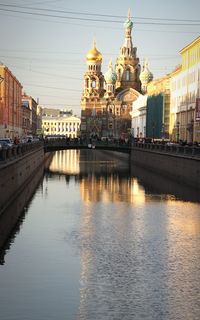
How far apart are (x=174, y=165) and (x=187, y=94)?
114ft

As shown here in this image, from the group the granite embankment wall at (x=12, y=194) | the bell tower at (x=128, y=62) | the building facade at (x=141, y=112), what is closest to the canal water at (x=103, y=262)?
the granite embankment wall at (x=12, y=194)

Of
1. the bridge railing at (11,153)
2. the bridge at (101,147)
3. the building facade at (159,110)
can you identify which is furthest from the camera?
the building facade at (159,110)

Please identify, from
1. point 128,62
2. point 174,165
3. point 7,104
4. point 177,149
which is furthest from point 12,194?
point 128,62

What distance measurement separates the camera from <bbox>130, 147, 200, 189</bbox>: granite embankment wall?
51.1 meters

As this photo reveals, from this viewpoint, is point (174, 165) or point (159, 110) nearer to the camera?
point (174, 165)

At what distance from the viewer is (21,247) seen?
1088 inches

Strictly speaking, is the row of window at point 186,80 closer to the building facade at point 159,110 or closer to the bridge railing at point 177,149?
the building facade at point 159,110

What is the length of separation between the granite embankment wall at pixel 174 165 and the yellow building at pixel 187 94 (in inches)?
284

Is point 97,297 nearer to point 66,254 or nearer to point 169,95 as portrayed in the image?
point 66,254

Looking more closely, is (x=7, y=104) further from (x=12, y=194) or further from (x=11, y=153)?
(x=12, y=194)

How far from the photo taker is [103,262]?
81.2 feet

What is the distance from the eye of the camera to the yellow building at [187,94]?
8681 cm

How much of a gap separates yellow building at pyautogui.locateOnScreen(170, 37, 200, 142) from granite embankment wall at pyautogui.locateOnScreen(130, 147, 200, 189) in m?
7.20

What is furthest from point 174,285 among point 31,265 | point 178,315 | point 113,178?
point 113,178
